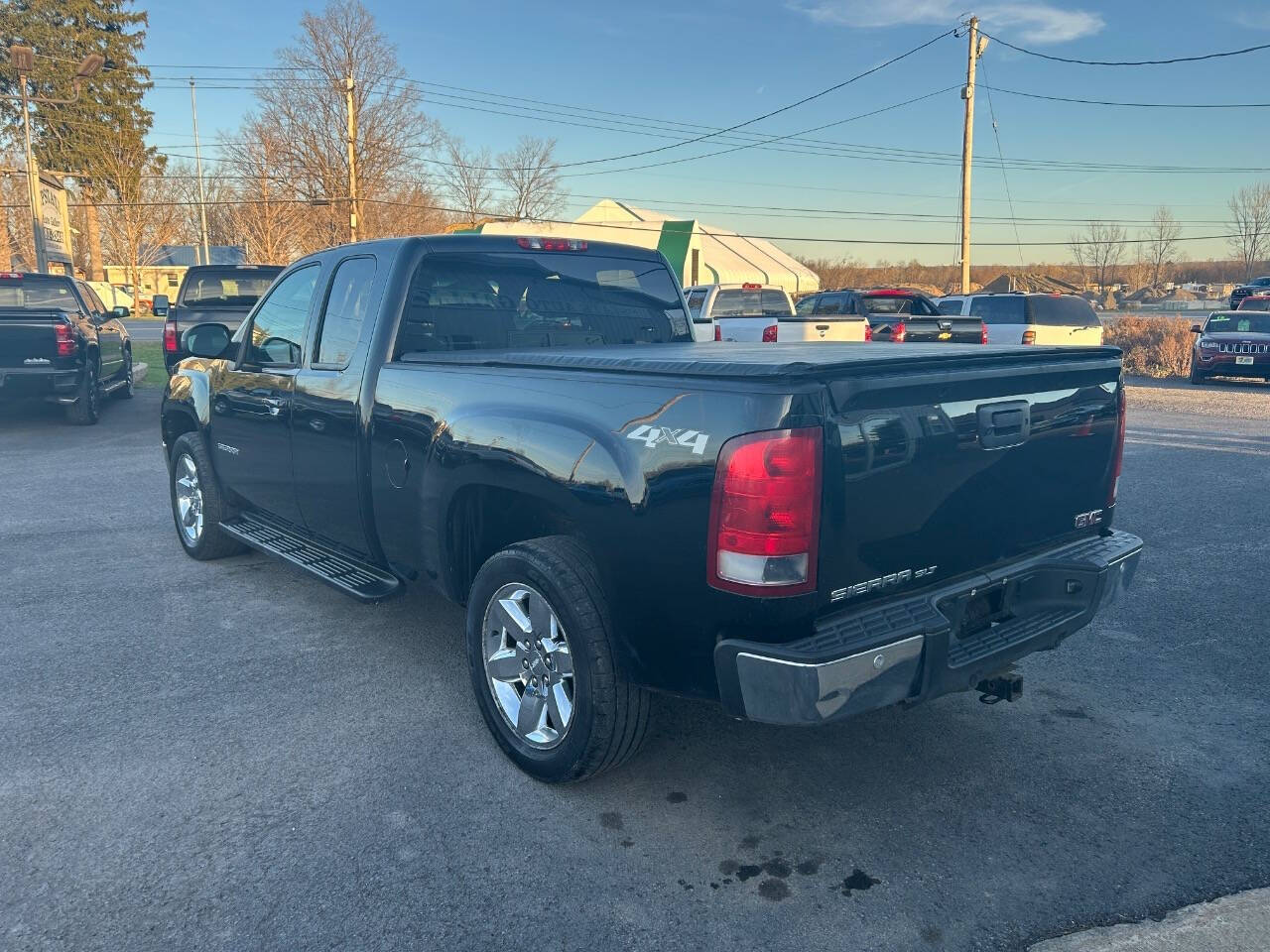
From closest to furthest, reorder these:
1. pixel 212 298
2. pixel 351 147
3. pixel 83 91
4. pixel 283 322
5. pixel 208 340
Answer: pixel 283 322, pixel 208 340, pixel 212 298, pixel 351 147, pixel 83 91

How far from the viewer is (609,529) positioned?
2.99 meters

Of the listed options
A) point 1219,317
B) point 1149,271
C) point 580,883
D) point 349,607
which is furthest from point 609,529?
point 1149,271

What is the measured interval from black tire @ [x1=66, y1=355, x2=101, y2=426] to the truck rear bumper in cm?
1179

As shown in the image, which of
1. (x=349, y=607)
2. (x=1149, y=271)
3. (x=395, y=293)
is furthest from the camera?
(x=1149, y=271)

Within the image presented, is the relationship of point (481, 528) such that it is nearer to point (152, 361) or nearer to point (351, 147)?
point (152, 361)

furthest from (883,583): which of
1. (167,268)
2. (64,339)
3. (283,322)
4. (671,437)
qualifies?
(167,268)

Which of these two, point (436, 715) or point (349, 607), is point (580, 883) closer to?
point (436, 715)

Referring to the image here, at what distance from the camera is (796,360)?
111 inches

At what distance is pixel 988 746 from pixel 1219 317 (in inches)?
744

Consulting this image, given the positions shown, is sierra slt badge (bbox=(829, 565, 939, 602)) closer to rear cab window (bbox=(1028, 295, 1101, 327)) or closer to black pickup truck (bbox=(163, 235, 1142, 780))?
black pickup truck (bbox=(163, 235, 1142, 780))

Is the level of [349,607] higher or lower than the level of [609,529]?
lower

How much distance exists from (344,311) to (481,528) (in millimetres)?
1455

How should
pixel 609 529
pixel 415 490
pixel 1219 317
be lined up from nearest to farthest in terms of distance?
pixel 609 529, pixel 415 490, pixel 1219 317

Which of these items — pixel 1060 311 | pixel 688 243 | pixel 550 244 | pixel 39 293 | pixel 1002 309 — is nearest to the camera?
pixel 550 244
